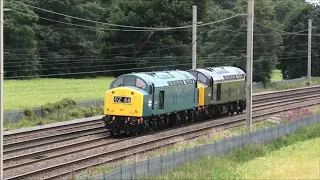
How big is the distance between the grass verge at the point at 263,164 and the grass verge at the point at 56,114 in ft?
50.7

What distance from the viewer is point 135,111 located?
3066cm

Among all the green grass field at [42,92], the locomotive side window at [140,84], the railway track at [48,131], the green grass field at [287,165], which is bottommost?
the green grass field at [287,165]

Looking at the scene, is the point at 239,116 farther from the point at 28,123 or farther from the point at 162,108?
the point at 28,123

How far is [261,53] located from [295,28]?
14.4 metres

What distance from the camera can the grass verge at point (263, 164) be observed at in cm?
1962

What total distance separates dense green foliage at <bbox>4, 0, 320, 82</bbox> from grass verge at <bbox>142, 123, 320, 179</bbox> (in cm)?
4598

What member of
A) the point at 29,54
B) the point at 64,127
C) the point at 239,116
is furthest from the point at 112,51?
the point at 64,127

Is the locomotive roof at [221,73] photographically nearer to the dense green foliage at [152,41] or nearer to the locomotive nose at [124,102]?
the locomotive nose at [124,102]

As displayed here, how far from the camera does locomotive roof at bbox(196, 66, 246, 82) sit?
40344 mm

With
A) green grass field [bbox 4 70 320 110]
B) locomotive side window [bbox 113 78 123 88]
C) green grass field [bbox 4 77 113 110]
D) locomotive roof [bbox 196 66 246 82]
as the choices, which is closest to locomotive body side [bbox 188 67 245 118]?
locomotive roof [bbox 196 66 246 82]

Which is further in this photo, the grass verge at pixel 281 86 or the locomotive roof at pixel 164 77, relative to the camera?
the grass verge at pixel 281 86

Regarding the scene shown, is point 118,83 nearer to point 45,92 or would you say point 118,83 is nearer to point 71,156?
point 71,156

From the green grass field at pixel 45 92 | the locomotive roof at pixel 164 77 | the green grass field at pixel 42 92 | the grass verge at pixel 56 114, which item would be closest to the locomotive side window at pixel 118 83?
the locomotive roof at pixel 164 77

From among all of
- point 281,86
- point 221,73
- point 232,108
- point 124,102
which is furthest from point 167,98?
point 281,86
